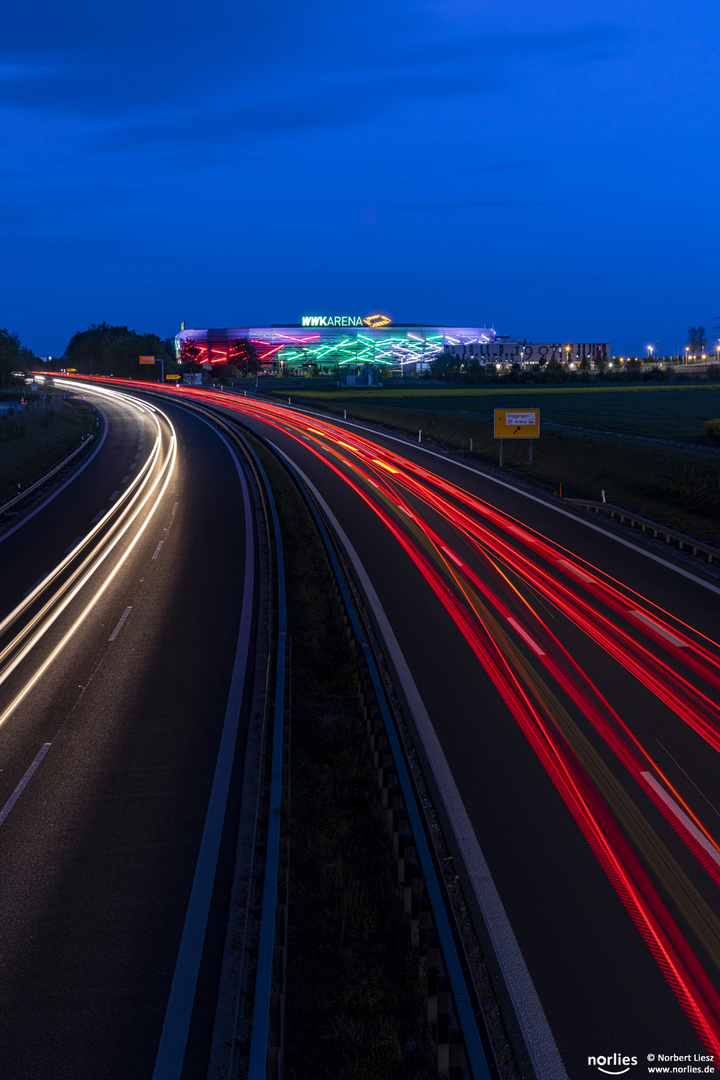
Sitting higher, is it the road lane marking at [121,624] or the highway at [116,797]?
the road lane marking at [121,624]

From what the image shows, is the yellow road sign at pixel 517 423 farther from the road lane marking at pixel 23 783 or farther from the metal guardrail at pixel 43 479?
the road lane marking at pixel 23 783

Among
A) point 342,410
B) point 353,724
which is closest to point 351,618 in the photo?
point 353,724

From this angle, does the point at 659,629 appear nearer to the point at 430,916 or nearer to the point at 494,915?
the point at 494,915

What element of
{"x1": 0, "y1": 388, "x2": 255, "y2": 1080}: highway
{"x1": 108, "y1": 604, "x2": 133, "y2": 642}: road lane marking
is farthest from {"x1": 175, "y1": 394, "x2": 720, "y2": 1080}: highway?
{"x1": 108, "y1": 604, "x2": 133, "y2": 642}: road lane marking

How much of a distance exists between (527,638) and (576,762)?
227 inches

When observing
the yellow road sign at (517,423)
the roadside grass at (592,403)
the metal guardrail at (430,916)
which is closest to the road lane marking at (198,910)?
the metal guardrail at (430,916)

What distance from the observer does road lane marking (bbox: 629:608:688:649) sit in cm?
1781

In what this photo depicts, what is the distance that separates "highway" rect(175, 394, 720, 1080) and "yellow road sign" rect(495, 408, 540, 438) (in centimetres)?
1739

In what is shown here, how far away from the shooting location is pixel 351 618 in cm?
1809

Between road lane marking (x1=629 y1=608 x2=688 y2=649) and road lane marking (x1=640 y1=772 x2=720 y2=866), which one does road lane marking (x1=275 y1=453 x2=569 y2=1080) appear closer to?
road lane marking (x1=640 y1=772 x2=720 y2=866)

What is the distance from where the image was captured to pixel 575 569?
24.4 metres

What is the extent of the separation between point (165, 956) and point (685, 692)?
10.5m

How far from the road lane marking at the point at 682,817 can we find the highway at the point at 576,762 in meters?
0.03

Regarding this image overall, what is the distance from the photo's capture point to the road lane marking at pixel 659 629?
17812mm
